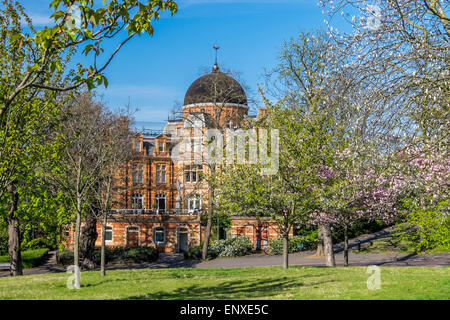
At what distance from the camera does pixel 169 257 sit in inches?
1869

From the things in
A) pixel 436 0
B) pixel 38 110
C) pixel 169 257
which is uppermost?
pixel 436 0

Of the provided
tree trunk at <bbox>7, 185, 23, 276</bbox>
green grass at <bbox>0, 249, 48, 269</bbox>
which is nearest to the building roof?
green grass at <bbox>0, 249, 48, 269</bbox>

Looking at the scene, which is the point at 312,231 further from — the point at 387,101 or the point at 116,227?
the point at 387,101

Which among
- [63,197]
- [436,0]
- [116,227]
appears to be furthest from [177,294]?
[116,227]

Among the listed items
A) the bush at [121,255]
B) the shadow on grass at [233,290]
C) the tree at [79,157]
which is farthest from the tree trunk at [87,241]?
the shadow on grass at [233,290]

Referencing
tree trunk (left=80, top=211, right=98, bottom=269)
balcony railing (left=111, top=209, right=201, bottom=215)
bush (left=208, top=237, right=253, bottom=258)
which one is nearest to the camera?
tree trunk (left=80, top=211, right=98, bottom=269)

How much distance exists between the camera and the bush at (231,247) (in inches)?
1789

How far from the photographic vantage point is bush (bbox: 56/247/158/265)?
40.8 metres

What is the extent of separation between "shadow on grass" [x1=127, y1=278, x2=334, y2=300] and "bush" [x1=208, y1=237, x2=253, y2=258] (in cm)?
2955

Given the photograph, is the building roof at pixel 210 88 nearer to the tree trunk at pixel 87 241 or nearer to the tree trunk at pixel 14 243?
the tree trunk at pixel 87 241

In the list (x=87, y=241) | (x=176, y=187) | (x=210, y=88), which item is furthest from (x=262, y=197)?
(x=176, y=187)

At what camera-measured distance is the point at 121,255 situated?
42812 millimetres

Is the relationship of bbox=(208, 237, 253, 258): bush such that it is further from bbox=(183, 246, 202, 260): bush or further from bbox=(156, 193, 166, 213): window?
bbox=(156, 193, 166, 213): window
